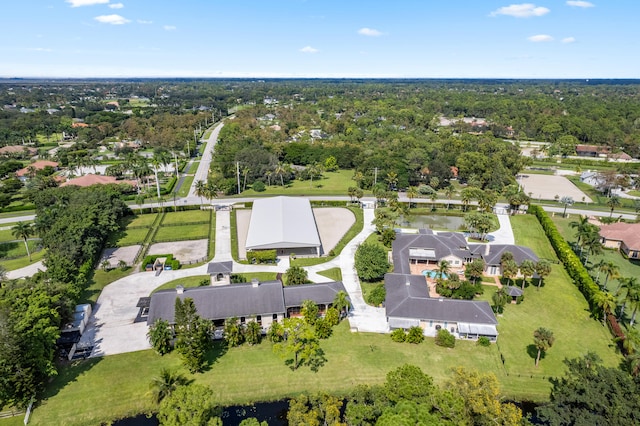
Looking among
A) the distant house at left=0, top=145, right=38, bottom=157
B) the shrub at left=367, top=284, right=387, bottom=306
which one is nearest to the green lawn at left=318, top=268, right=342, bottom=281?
the shrub at left=367, top=284, right=387, bottom=306

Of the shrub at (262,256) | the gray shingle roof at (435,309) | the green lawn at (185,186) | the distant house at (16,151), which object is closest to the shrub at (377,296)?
the gray shingle roof at (435,309)

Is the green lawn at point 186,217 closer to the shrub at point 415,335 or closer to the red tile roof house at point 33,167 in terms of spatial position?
the shrub at point 415,335

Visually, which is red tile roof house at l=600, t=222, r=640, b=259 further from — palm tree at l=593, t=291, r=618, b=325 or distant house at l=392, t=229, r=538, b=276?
palm tree at l=593, t=291, r=618, b=325

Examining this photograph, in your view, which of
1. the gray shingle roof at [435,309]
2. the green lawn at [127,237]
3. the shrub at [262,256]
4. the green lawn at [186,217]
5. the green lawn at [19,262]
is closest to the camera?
the gray shingle roof at [435,309]

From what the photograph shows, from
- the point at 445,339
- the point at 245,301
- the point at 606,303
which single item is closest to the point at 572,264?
the point at 606,303

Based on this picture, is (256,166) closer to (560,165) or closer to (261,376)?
(261,376)

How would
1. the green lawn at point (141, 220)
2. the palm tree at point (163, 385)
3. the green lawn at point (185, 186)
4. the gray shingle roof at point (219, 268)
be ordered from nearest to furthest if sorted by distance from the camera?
the palm tree at point (163, 385) → the gray shingle roof at point (219, 268) → the green lawn at point (141, 220) → the green lawn at point (185, 186)

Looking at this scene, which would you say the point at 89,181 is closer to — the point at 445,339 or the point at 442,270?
the point at 442,270
